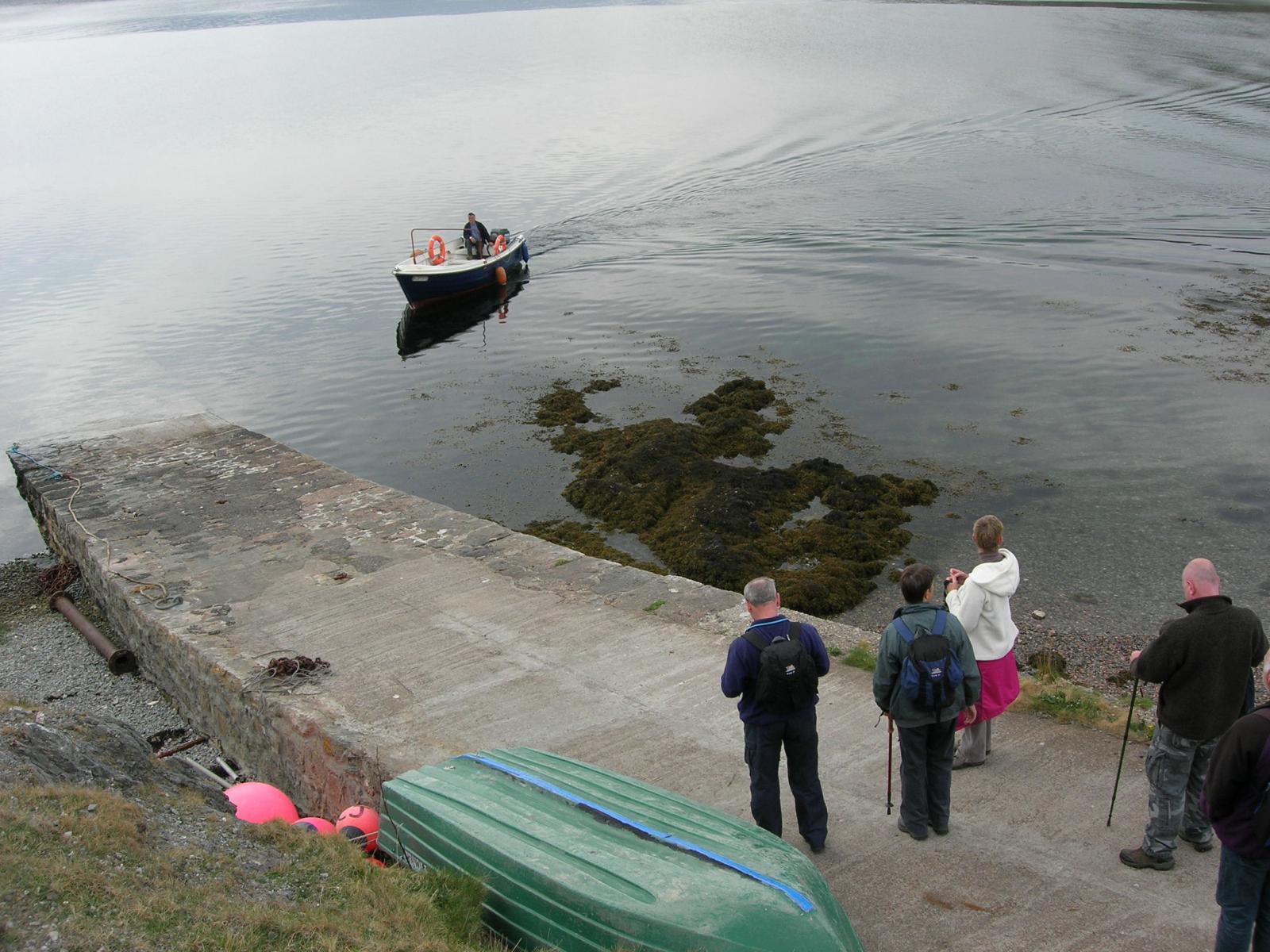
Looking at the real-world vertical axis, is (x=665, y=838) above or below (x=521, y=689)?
above

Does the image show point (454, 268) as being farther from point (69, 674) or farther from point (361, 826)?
point (361, 826)

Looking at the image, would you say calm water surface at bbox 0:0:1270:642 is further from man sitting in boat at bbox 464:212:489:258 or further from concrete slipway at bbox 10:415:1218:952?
concrete slipway at bbox 10:415:1218:952

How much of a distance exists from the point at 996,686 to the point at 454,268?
23.8 meters

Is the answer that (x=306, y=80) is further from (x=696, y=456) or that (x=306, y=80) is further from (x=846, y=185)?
(x=696, y=456)

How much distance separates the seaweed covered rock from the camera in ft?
42.6

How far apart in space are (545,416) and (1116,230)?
17952mm

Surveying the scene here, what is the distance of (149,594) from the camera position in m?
10.8

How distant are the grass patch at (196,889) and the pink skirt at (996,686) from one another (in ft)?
9.99

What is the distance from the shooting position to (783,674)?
16.3 ft

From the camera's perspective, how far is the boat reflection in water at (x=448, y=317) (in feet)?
85.9

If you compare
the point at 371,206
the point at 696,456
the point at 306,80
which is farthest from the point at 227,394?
the point at 306,80

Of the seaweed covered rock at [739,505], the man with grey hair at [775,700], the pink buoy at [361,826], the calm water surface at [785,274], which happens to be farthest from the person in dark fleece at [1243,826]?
the seaweed covered rock at [739,505]

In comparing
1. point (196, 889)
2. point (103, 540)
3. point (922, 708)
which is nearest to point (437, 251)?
point (103, 540)

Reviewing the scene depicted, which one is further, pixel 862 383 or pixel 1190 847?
pixel 862 383
